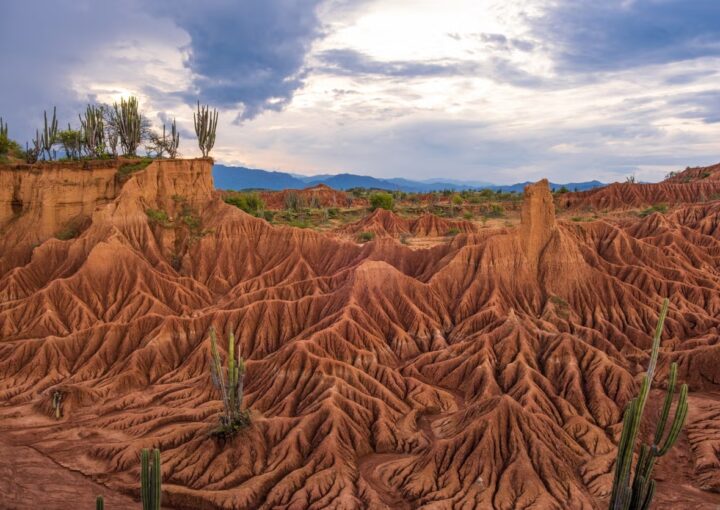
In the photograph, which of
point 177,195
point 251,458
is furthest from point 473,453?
point 177,195

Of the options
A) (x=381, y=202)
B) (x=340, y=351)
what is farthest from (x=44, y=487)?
(x=381, y=202)

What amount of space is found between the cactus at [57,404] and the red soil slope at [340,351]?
49 cm

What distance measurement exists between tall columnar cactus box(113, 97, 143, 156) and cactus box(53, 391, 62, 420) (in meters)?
42.0

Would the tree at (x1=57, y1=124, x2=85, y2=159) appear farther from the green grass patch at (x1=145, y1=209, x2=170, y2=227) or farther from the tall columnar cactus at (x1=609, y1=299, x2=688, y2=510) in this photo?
the tall columnar cactus at (x1=609, y1=299, x2=688, y2=510)

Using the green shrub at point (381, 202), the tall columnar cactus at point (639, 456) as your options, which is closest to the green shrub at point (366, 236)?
the green shrub at point (381, 202)

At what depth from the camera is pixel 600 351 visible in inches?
1654

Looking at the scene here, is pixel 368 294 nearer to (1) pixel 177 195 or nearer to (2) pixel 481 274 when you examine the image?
(2) pixel 481 274

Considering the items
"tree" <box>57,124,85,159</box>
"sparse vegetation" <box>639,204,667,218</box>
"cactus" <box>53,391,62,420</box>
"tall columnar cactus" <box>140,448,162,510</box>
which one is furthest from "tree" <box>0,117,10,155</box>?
"sparse vegetation" <box>639,204,667,218</box>

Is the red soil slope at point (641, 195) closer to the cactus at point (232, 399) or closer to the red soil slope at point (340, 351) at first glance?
the red soil slope at point (340, 351)

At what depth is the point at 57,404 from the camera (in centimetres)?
4034

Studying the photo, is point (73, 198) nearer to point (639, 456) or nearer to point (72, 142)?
point (72, 142)

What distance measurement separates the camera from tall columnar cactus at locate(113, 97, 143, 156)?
245 ft

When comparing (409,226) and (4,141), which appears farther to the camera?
(409,226)

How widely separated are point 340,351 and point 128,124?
48432 millimetres
